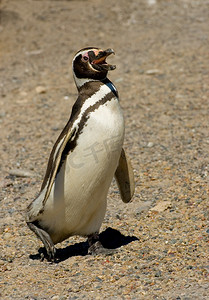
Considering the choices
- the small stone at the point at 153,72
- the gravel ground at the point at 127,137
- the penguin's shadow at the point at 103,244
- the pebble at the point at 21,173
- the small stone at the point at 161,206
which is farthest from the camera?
the small stone at the point at 153,72

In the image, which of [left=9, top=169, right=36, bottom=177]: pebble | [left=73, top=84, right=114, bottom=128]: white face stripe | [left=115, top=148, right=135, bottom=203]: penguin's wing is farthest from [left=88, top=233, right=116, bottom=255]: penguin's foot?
[left=9, top=169, right=36, bottom=177]: pebble

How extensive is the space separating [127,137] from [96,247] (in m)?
2.76

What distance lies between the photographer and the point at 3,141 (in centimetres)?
730

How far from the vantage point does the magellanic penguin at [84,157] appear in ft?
13.3

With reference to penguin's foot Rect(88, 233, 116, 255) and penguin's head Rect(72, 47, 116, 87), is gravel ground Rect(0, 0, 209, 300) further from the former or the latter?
penguin's head Rect(72, 47, 116, 87)

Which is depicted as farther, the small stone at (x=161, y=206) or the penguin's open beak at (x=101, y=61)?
the small stone at (x=161, y=206)

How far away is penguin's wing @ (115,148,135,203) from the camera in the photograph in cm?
466

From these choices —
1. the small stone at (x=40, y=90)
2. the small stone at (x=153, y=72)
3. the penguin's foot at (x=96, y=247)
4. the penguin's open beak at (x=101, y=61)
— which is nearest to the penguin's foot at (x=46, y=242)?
the penguin's foot at (x=96, y=247)

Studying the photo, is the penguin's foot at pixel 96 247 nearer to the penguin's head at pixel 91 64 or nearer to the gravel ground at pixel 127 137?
the gravel ground at pixel 127 137

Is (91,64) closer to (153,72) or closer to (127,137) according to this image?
(127,137)

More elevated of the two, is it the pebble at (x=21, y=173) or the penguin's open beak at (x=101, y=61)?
the penguin's open beak at (x=101, y=61)

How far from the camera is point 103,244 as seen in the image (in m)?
4.72

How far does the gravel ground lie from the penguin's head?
1413mm

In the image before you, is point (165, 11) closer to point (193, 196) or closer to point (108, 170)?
point (193, 196)
